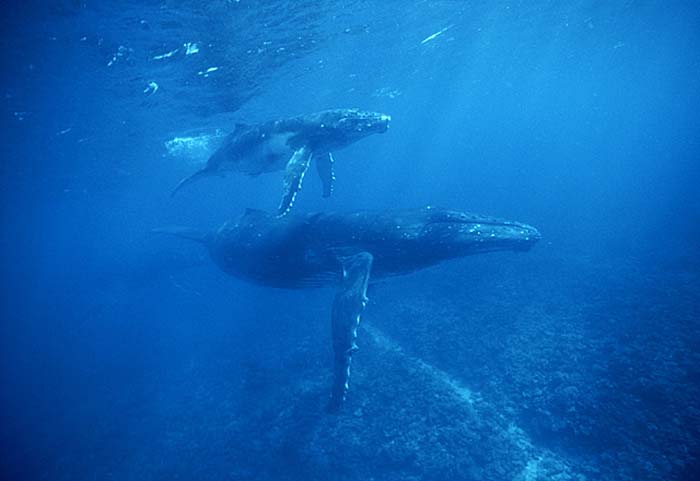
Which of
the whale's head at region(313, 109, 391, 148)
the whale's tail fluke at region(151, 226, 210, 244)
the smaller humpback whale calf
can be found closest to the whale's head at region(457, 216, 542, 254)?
the whale's head at region(313, 109, 391, 148)

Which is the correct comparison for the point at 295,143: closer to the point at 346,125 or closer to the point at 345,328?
the point at 346,125

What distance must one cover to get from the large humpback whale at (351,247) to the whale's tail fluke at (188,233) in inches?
136

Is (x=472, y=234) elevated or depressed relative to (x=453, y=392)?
elevated

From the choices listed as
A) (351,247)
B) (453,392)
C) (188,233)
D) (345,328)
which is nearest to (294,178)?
(351,247)

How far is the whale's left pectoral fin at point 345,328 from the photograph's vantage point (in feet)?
22.5

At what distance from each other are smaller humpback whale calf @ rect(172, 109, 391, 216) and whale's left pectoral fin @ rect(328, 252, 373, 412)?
2718 millimetres

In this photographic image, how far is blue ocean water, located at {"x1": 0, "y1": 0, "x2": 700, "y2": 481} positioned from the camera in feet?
26.7

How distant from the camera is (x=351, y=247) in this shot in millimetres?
8781

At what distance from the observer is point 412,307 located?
14.3 m

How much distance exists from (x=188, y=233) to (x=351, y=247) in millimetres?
8956

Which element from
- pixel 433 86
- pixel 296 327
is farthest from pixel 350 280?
pixel 433 86

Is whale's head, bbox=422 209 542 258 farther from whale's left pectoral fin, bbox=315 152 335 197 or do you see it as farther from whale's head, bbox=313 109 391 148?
whale's left pectoral fin, bbox=315 152 335 197

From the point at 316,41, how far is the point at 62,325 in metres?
25.5

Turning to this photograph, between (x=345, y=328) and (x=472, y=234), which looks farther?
(x=472, y=234)
